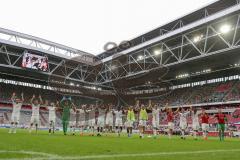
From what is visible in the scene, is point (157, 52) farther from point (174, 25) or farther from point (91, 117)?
point (91, 117)

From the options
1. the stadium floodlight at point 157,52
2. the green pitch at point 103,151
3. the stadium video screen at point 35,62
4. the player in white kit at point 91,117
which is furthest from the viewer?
the stadium video screen at point 35,62

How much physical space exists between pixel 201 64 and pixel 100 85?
24557 millimetres

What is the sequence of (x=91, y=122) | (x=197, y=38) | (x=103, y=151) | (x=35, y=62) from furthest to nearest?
(x=35, y=62), (x=197, y=38), (x=91, y=122), (x=103, y=151)

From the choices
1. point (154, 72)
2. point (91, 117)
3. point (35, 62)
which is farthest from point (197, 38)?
point (35, 62)

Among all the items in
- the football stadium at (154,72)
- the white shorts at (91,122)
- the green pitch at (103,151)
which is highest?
the football stadium at (154,72)

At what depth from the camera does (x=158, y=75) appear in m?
50.0

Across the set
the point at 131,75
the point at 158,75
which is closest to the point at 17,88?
the point at 131,75

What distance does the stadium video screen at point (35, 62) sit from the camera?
Result: 149 feet

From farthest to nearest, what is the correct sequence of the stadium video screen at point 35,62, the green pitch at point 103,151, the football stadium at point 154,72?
the stadium video screen at point 35,62, the football stadium at point 154,72, the green pitch at point 103,151

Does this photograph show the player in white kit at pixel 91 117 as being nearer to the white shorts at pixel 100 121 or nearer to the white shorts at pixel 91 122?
the white shorts at pixel 91 122

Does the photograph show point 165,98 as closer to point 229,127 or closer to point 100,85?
point 100,85

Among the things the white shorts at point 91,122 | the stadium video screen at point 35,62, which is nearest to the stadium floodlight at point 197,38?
the white shorts at point 91,122

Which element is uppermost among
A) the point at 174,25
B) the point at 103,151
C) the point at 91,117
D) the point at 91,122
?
the point at 174,25

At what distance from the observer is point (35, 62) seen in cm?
4659
